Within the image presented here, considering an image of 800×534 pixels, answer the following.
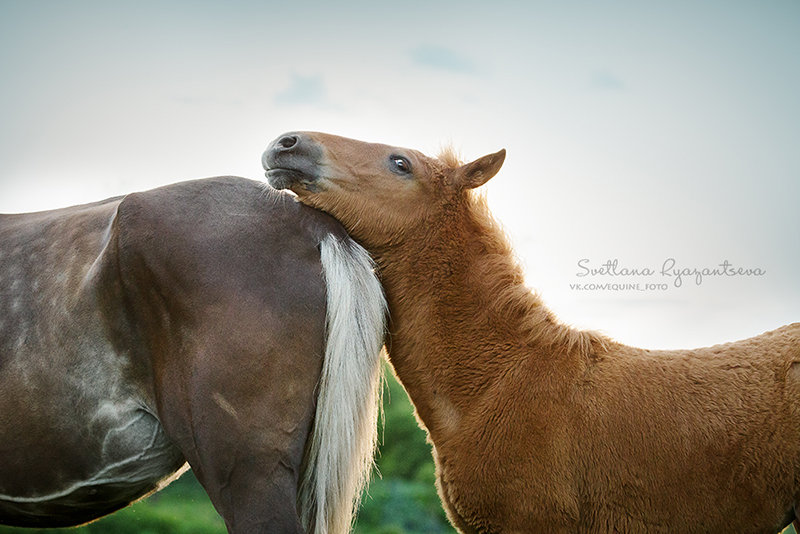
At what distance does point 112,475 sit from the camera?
3.18 metres

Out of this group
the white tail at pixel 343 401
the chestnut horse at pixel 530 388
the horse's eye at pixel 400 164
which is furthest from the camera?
the horse's eye at pixel 400 164

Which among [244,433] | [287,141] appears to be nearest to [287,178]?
[287,141]

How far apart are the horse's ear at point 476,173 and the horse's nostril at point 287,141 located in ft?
2.94

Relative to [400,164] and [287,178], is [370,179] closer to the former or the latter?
[400,164]

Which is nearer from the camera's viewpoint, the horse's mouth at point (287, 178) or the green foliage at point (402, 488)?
the horse's mouth at point (287, 178)

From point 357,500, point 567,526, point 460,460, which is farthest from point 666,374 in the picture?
point 357,500

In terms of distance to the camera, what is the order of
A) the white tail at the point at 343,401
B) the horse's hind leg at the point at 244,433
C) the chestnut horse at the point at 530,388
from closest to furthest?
the horse's hind leg at the point at 244,433, the white tail at the point at 343,401, the chestnut horse at the point at 530,388

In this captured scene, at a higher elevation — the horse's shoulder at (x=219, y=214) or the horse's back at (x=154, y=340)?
the horse's shoulder at (x=219, y=214)

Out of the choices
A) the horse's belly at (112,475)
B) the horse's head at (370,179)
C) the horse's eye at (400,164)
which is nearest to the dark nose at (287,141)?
the horse's head at (370,179)

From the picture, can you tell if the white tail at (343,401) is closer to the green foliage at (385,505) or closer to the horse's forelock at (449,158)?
the horse's forelock at (449,158)

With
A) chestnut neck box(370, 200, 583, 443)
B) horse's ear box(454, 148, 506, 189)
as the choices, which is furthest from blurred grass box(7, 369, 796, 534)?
horse's ear box(454, 148, 506, 189)

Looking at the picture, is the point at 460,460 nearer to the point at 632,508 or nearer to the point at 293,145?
the point at 632,508

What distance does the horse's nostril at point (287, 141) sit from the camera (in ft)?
12.0

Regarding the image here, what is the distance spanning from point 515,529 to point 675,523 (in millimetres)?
756
